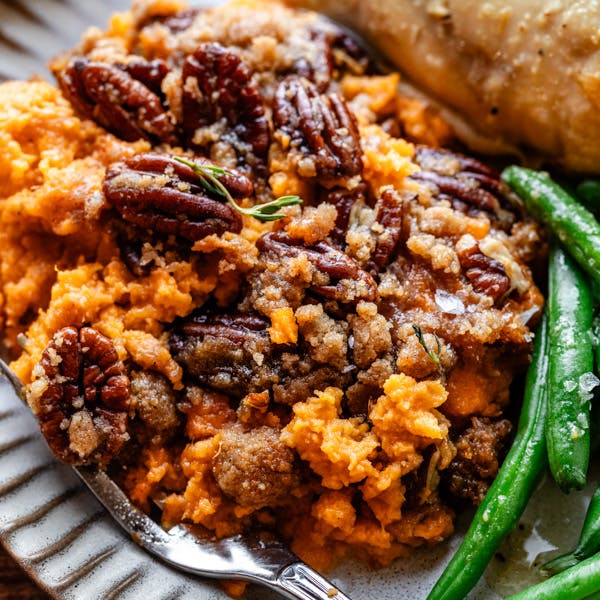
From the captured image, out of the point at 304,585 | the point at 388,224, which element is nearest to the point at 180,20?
the point at 388,224

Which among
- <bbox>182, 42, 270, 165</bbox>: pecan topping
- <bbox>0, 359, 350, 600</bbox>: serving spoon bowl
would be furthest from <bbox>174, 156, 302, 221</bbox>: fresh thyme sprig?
<bbox>0, 359, 350, 600</bbox>: serving spoon bowl

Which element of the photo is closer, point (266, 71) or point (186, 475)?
point (186, 475)

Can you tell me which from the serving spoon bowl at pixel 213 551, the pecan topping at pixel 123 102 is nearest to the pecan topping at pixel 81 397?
the serving spoon bowl at pixel 213 551

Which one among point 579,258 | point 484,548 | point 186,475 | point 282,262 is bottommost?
point 186,475

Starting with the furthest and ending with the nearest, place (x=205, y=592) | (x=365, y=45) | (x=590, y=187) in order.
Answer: (x=365, y=45), (x=590, y=187), (x=205, y=592)

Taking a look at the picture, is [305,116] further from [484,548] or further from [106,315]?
[484,548]

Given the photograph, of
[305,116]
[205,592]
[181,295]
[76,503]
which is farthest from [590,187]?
[76,503]

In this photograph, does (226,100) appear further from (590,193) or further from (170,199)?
(590,193)

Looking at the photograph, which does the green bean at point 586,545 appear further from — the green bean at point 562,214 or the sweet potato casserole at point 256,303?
the green bean at point 562,214
